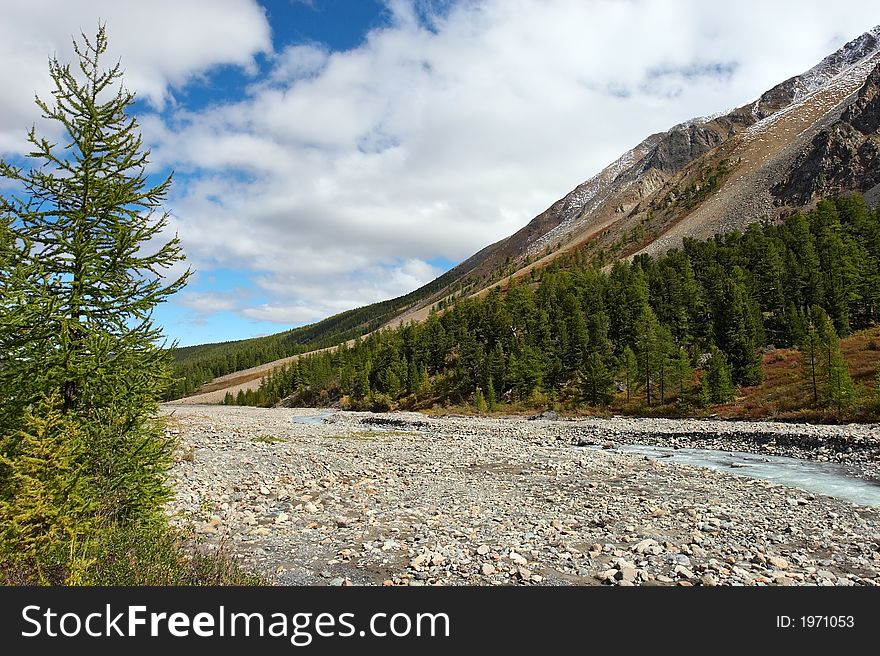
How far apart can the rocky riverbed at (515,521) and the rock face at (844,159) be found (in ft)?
550

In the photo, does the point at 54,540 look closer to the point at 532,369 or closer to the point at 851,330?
the point at 532,369

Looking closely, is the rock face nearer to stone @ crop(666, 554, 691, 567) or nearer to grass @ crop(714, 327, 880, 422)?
grass @ crop(714, 327, 880, 422)

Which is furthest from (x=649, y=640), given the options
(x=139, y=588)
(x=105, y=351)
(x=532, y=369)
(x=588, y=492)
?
(x=532, y=369)

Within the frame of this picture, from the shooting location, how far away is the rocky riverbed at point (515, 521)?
11.1 m

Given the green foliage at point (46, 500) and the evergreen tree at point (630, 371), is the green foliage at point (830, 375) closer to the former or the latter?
the evergreen tree at point (630, 371)

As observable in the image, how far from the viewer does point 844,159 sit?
15975 centimetres

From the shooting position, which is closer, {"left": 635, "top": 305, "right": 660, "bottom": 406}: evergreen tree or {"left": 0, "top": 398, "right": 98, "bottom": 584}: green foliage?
{"left": 0, "top": 398, "right": 98, "bottom": 584}: green foliage

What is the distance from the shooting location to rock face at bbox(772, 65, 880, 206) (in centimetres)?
15275

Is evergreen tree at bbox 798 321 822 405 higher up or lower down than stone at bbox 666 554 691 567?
higher up

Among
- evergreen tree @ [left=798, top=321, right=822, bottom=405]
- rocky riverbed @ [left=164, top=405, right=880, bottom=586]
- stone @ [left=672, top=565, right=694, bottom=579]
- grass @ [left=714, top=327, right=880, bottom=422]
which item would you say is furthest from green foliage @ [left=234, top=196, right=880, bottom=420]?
stone @ [left=672, top=565, right=694, bottom=579]

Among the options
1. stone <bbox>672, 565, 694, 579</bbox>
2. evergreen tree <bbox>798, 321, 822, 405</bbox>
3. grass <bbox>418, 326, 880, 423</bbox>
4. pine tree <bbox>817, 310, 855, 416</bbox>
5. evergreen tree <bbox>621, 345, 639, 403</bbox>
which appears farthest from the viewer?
evergreen tree <bbox>621, 345, 639, 403</bbox>

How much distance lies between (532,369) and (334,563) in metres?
74.9

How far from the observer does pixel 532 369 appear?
84125mm

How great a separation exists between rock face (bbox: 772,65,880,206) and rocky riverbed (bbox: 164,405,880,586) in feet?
550
